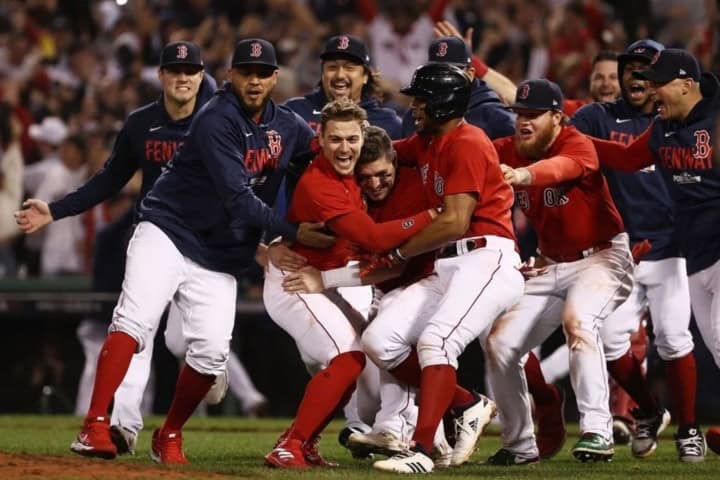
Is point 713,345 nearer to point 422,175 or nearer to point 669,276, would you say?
point 669,276

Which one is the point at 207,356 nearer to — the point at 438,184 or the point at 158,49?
the point at 438,184

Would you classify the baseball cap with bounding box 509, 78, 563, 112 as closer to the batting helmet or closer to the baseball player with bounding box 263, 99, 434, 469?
the batting helmet

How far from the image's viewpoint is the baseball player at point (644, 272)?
8203 millimetres

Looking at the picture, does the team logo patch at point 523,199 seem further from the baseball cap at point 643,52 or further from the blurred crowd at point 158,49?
the blurred crowd at point 158,49

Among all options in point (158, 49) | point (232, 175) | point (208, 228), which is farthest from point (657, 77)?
point (158, 49)

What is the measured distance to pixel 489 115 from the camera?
338 inches

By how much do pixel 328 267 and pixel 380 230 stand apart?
46 centimetres

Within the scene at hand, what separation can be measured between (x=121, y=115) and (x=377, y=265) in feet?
26.5

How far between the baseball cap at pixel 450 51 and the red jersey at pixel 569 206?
2.61 feet

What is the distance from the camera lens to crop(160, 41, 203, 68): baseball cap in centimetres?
780

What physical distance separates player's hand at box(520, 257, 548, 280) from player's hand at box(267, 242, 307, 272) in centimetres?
118

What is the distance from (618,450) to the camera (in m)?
8.77

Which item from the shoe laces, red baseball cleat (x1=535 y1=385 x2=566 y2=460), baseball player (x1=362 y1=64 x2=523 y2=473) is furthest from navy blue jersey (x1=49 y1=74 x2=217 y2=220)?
the shoe laces

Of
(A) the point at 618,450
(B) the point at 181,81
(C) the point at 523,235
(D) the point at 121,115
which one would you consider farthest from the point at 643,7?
(B) the point at 181,81
